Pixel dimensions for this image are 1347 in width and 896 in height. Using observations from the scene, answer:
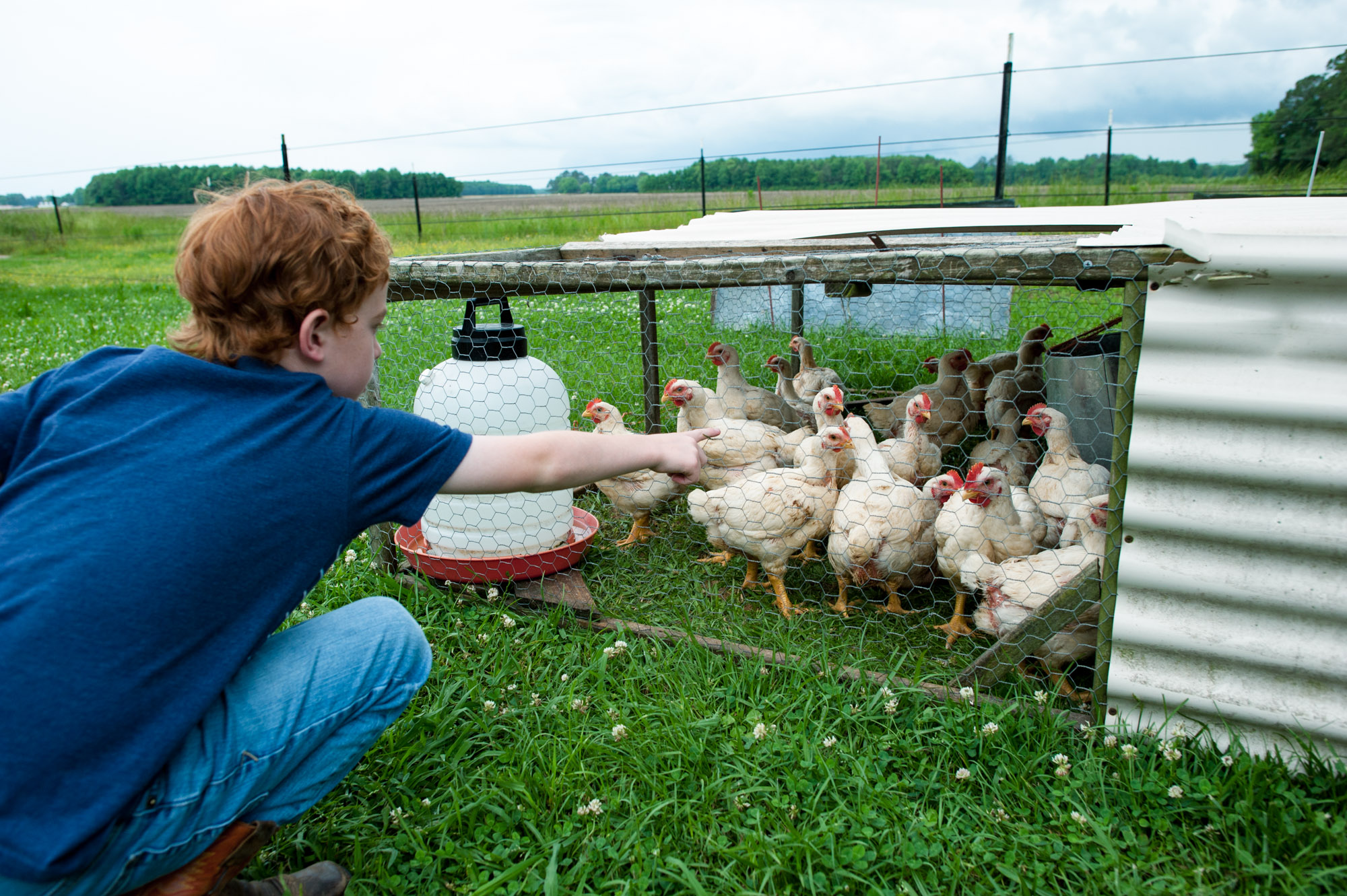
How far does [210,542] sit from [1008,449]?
2698 mm

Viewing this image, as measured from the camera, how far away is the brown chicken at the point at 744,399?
3496 millimetres

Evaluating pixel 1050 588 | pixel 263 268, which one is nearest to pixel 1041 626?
pixel 1050 588

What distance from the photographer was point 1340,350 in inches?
54.9

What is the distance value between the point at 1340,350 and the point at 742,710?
1357 mm

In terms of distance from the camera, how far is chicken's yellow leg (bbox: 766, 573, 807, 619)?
2375 millimetres

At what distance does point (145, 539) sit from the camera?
3.19 feet

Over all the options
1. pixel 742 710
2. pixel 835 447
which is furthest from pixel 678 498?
pixel 742 710

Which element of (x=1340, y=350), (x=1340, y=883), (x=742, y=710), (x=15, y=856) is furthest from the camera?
(x=742, y=710)

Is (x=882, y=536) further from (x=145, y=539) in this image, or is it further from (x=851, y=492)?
(x=145, y=539)

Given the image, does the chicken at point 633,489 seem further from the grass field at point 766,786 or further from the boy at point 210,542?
the boy at point 210,542

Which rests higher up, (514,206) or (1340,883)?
(514,206)

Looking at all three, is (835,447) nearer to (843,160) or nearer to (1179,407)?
(1179,407)

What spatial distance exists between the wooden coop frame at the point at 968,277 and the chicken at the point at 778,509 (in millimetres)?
493

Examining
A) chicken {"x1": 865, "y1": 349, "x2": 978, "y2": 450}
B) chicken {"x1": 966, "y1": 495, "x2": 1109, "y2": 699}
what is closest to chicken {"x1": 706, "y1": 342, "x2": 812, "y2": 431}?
chicken {"x1": 865, "y1": 349, "x2": 978, "y2": 450}
